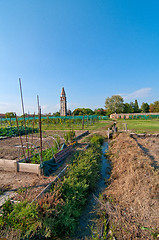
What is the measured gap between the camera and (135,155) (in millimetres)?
5590

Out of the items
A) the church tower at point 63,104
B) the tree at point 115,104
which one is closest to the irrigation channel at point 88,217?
the church tower at point 63,104

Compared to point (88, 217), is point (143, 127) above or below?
above

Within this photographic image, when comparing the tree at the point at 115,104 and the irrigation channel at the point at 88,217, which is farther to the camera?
the tree at the point at 115,104

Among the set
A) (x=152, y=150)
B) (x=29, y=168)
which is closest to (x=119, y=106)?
(x=152, y=150)

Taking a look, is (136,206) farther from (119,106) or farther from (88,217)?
(119,106)

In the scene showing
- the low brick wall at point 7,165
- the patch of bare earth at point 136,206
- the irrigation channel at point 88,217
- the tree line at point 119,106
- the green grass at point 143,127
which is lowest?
the irrigation channel at point 88,217

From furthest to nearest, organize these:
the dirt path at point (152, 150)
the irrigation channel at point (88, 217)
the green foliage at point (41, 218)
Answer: the dirt path at point (152, 150)
the irrigation channel at point (88, 217)
the green foliage at point (41, 218)

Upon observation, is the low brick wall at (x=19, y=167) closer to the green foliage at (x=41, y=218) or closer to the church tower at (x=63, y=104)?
the green foliage at (x=41, y=218)

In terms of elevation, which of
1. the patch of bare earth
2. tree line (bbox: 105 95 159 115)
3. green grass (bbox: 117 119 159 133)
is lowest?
the patch of bare earth

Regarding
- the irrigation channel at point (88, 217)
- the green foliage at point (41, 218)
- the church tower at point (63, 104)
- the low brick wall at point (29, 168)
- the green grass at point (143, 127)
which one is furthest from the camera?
the church tower at point (63, 104)

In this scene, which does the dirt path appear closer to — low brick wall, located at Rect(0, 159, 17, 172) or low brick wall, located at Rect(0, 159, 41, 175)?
low brick wall, located at Rect(0, 159, 41, 175)

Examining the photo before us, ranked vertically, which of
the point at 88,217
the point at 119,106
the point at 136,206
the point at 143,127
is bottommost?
the point at 88,217

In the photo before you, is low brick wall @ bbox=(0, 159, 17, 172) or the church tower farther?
the church tower

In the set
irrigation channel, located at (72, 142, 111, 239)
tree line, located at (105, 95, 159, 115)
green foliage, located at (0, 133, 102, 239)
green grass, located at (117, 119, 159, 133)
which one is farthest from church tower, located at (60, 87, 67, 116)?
green foliage, located at (0, 133, 102, 239)
